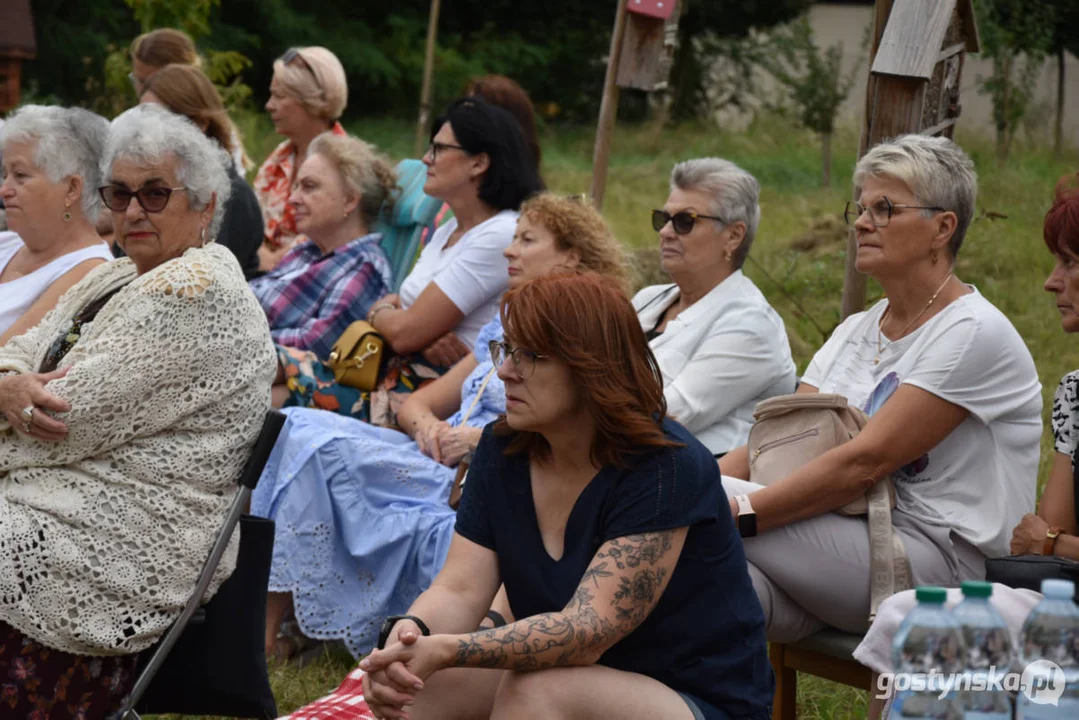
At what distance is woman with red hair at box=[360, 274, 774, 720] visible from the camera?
270 cm

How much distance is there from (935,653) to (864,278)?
2.78 metres

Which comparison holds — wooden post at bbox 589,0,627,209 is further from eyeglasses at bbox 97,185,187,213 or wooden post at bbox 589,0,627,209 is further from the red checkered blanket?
the red checkered blanket

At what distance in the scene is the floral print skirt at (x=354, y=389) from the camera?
5.05 meters

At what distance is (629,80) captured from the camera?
5.70m

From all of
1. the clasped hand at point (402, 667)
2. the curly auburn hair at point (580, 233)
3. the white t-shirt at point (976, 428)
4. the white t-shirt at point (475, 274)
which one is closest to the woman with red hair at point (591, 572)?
the clasped hand at point (402, 667)

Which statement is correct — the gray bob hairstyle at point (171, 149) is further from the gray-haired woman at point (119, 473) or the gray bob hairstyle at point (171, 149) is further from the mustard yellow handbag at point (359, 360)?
the mustard yellow handbag at point (359, 360)

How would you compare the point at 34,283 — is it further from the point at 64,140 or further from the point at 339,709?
the point at 339,709

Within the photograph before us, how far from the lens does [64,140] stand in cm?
420

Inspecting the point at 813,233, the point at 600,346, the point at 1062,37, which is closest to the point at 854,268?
the point at 600,346

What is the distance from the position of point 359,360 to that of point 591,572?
2.44 metres

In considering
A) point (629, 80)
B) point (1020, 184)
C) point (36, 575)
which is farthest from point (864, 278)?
point (1020, 184)

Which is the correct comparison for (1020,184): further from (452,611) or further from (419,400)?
(452,611)

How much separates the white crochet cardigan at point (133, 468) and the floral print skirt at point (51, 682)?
47mm

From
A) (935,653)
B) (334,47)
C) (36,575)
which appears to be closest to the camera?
(935,653)
